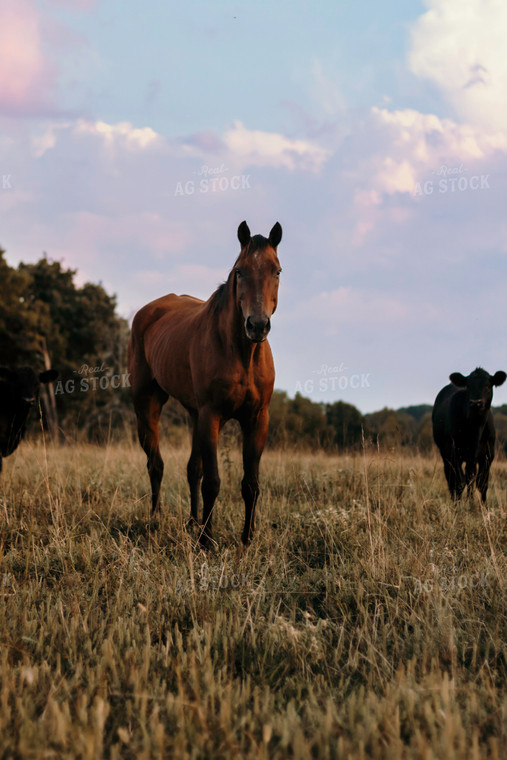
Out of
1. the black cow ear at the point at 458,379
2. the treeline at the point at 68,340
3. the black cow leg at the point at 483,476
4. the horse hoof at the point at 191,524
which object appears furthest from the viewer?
the treeline at the point at 68,340

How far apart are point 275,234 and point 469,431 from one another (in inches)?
170

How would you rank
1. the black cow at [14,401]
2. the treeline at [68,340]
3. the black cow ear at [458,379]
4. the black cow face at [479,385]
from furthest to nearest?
the treeline at [68,340] → the black cow ear at [458,379] → the black cow face at [479,385] → the black cow at [14,401]

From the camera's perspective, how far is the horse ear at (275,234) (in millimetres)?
5344

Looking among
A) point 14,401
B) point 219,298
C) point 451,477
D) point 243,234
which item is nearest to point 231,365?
point 219,298

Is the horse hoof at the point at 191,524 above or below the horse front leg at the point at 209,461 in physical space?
below

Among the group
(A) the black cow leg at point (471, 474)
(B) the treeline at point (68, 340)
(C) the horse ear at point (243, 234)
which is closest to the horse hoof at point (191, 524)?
(C) the horse ear at point (243, 234)

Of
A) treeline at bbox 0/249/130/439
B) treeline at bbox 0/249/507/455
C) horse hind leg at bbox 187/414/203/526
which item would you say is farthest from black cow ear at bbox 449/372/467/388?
treeline at bbox 0/249/130/439

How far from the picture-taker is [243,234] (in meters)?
5.33

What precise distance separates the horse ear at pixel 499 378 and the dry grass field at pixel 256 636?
259cm

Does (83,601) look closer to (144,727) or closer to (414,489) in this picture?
(144,727)

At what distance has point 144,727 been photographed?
8.02 ft

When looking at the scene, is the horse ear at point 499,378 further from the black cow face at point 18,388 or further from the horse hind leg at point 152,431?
the black cow face at point 18,388

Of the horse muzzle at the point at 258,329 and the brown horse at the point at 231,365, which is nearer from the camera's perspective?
the horse muzzle at the point at 258,329

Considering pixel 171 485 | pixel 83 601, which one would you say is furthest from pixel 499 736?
pixel 171 485
